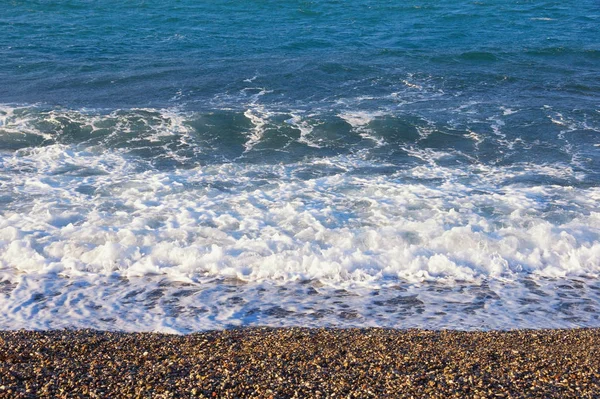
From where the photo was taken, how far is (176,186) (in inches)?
448

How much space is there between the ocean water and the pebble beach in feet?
1.81

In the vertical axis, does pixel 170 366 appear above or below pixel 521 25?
above

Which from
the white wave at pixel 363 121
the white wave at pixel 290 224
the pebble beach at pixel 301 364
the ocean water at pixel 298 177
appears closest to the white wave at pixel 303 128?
the ocean water at pixel 298 177

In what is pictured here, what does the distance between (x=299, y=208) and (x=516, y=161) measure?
15.6 feet

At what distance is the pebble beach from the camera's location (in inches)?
203

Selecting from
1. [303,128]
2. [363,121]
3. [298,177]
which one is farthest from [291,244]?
[363,121]

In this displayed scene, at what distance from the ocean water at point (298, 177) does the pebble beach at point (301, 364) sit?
21.7 inches

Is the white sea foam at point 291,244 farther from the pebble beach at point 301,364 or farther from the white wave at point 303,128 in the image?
the white wave at point 303,128

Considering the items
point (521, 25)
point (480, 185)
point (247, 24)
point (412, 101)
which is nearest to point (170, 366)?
point (480, 185)

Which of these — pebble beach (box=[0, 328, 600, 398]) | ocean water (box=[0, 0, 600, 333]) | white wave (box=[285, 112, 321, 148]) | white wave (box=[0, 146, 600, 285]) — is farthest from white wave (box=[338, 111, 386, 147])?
pebble beach (box=[0, 328, 600, 398])

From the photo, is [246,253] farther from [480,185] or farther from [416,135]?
[416,135]

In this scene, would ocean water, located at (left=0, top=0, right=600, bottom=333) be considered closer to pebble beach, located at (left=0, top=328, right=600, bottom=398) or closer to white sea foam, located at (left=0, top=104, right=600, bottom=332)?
white sea foam, located at (left=0, top=104, right=600, bottom=332)

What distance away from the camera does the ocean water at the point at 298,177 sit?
782cm

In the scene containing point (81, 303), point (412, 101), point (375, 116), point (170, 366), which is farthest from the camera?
point (412, 101)
